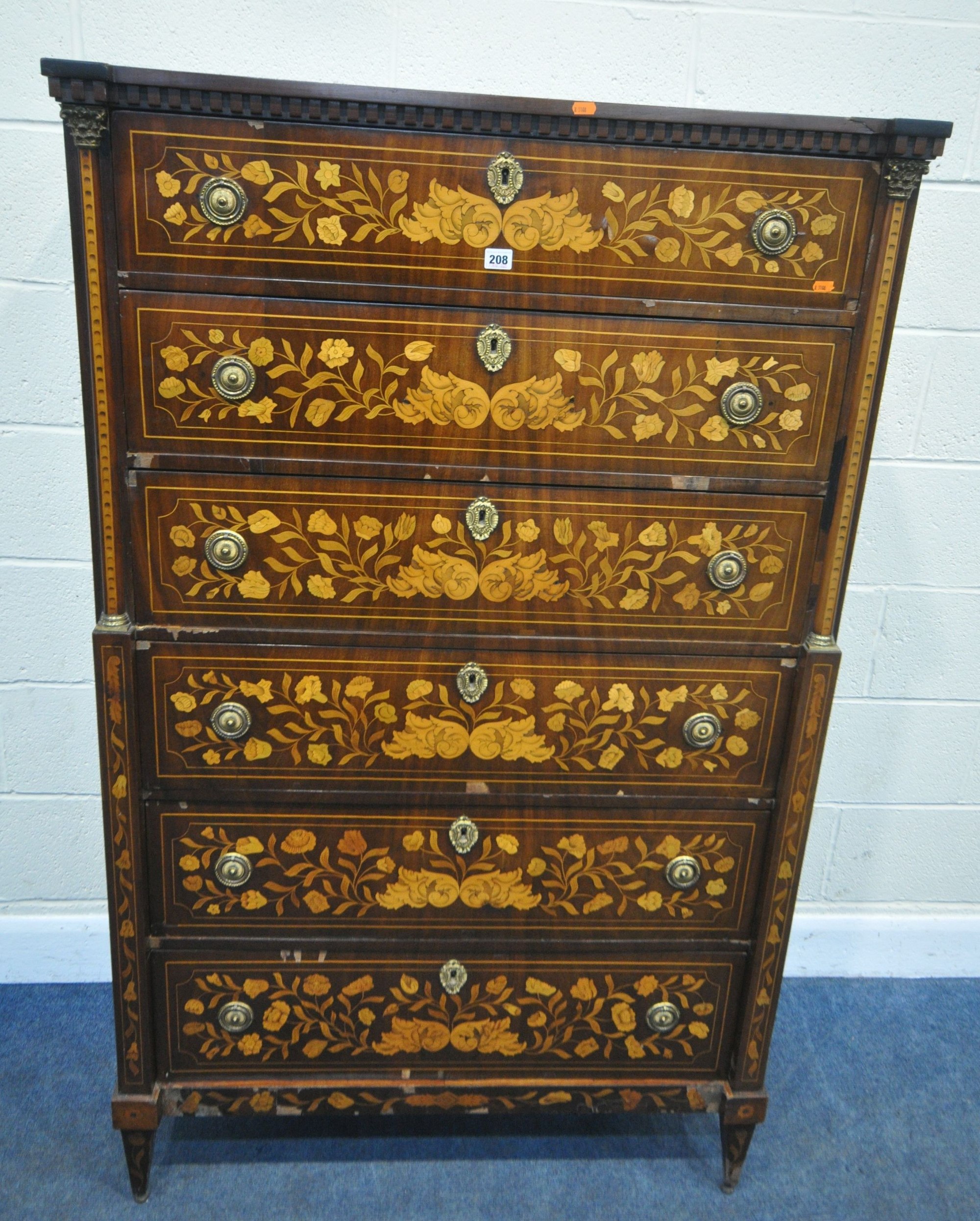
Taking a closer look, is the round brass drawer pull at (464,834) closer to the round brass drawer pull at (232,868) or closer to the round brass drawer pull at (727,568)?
the round brass drawer pull at (232,868)

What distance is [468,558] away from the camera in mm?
1370

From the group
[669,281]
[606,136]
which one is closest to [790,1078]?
[669,281]

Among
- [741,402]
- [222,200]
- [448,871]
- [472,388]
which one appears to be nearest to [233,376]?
[222,200]

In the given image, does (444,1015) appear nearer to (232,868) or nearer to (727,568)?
(232,868)

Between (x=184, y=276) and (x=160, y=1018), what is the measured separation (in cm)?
116

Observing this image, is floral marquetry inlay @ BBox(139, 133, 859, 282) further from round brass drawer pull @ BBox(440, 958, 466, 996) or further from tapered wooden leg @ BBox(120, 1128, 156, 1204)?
tapered wooden leg @ BBox(120, 1128, 156, 1204)

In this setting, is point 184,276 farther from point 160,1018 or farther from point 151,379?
point 160,1018

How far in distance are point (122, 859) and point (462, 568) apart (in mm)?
690

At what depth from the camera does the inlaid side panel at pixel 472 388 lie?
1265mm

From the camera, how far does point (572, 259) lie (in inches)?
49.8

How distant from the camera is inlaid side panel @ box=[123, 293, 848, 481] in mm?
1265

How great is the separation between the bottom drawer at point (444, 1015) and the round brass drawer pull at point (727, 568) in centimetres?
65

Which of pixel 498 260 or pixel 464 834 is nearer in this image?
pixel 498 260

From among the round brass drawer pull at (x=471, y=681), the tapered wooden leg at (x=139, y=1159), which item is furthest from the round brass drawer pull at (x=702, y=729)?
the tapered wooden leg at (x=139, y=1159)
